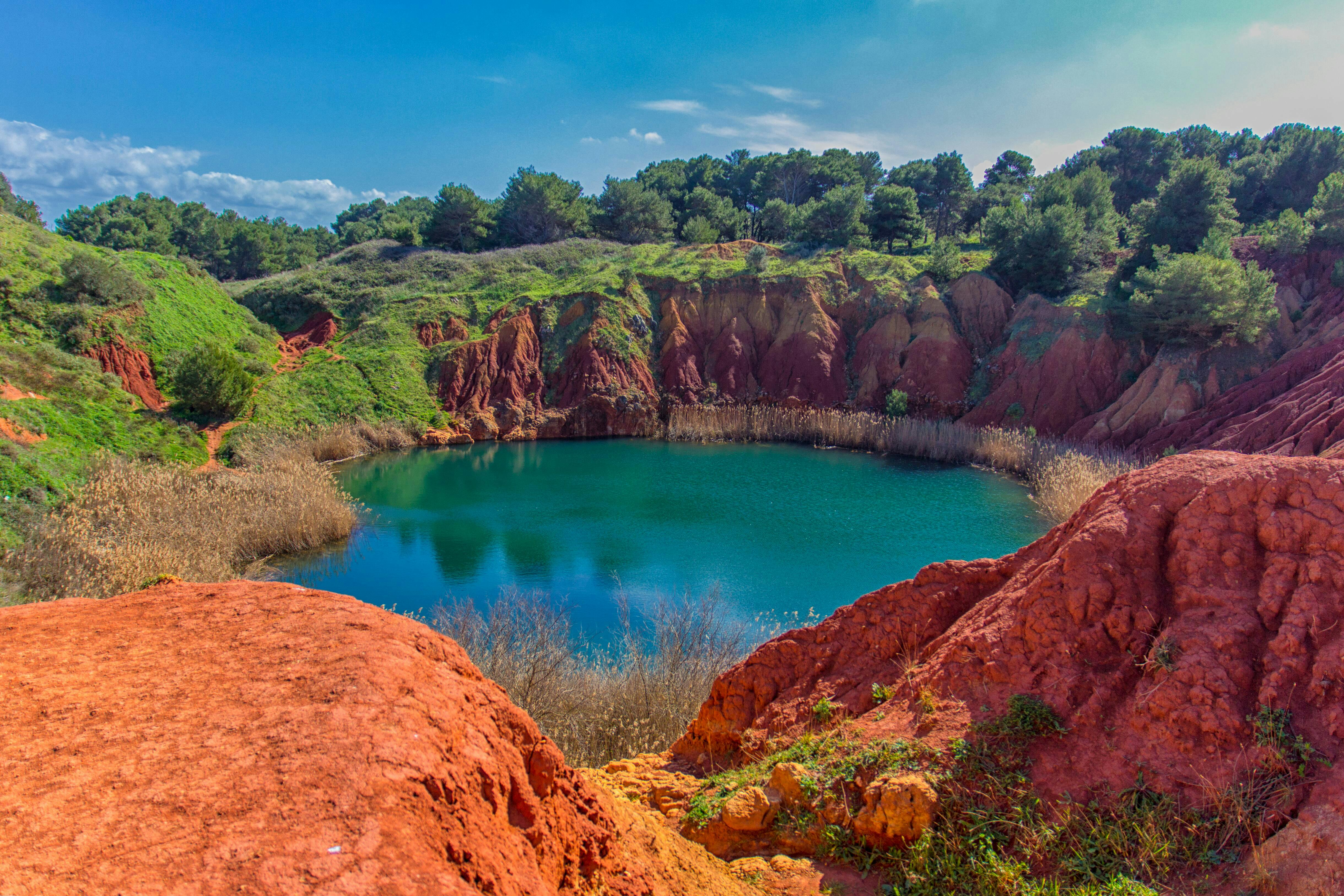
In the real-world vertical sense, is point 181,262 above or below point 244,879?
above

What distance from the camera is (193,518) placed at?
47.5 feet

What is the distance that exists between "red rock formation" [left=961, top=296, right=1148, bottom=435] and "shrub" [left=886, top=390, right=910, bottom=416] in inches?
95.4

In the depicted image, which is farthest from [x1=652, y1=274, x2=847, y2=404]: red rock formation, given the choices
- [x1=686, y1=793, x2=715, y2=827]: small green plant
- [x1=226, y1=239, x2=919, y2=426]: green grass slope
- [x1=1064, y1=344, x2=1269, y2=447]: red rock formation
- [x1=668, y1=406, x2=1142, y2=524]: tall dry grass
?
[x1=686, y1=793, x2=715, y2=827]: small green plant

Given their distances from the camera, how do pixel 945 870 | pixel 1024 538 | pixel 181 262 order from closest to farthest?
pixel 945 870, pixel 1024 538, pixel 181 262

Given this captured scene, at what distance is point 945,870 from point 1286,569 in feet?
9.21

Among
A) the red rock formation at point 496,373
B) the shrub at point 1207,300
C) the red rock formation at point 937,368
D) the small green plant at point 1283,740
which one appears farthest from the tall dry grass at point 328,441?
the shrub at point 1207,300

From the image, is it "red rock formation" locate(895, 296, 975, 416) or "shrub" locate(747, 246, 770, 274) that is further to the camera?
"shrub" locate(747, 246, 770, 274)

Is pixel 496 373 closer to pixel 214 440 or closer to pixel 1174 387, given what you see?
pixel 214 440

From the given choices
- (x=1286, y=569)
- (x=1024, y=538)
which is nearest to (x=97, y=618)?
(x=1286, y=569)

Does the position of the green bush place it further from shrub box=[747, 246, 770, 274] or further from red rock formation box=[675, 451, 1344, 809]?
shrub box=[747, 246, 770, 274]

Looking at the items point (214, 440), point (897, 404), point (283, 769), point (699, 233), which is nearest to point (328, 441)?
point (214, 440)

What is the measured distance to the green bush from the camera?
22000 mm

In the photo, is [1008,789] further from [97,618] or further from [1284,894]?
[97,618]

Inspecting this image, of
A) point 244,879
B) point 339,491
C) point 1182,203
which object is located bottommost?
point 339,491
